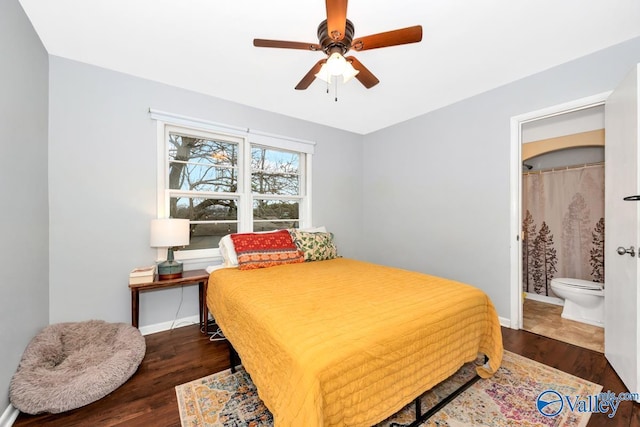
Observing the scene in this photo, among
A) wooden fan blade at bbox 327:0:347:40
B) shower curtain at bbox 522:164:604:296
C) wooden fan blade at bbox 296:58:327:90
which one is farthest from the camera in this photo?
shower curtain at bbox 522:164:604:296

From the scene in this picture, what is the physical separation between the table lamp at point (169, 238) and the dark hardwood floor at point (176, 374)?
618mm

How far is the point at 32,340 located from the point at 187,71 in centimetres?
239

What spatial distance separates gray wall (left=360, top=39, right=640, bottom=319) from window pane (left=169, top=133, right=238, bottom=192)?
2.13 meters

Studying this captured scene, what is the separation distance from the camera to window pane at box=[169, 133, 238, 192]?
9.11ft

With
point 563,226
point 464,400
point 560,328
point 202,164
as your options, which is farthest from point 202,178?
point 563,226

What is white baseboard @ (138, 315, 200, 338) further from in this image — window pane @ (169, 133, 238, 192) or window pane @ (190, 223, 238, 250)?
window pane @ (169, 133, 238, 192)

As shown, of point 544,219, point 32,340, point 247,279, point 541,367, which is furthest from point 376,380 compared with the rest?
point 544,219

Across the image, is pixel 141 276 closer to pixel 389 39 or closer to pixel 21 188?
pixel 21 188

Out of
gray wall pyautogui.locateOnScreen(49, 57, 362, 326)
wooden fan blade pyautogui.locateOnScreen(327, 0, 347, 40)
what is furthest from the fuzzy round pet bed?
wooden fan blade pyautogui.locateOnScreen(327, 0, 347, 40)

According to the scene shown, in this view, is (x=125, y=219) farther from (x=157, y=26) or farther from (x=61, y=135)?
(x=157, y=26)

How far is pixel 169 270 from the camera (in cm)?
238

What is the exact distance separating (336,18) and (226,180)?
2172 millimetres

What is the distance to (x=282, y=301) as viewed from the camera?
1550mm

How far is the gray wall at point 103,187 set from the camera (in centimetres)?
220
